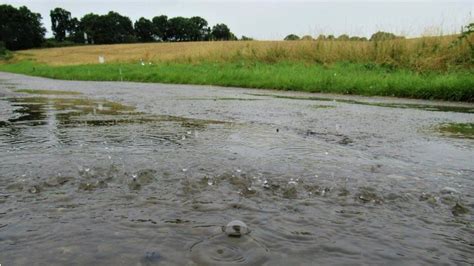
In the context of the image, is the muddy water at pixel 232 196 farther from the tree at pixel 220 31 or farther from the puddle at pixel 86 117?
the tree at pixel 220 31

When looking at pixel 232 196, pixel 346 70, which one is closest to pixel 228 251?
pixel 232 196

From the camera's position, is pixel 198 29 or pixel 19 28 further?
pixel 198 29

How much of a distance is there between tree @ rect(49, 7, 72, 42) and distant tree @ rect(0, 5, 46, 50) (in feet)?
60.6

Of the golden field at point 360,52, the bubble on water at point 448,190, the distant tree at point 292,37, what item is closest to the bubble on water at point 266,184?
the bubble on water at point 448,190

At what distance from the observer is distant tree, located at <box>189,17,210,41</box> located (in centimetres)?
9148

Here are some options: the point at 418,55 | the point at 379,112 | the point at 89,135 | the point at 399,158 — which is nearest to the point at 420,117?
the point at 379,112

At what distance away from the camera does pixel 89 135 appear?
13.7 ft

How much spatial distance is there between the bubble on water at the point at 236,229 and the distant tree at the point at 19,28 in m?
80.2

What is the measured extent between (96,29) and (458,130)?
85063 mm

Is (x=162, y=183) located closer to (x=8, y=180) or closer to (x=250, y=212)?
(x=250, y=212)

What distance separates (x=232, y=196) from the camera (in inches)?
89.4

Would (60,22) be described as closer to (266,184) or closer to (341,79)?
(341,79)

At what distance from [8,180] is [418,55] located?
13689mm

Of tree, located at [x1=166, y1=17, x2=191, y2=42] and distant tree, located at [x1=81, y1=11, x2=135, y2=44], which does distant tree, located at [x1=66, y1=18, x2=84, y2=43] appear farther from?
tree, located at [x1=166, y1=17, x2=191, y2=42]
